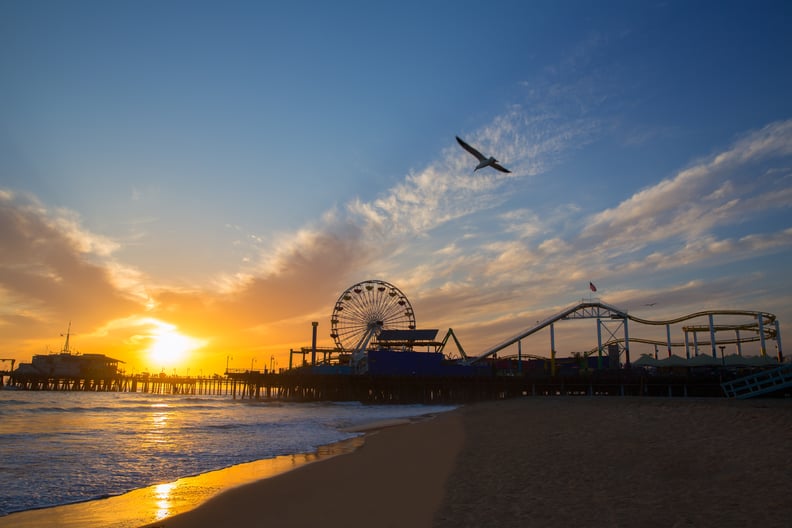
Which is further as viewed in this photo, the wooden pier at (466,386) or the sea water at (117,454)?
the wooden pier at (466,386)

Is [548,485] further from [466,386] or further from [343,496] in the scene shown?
[466,386]

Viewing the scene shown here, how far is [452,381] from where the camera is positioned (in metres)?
60.6

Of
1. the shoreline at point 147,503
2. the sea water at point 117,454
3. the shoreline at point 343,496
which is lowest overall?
the sea water at point 117,454

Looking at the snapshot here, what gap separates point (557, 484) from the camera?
8477 mm

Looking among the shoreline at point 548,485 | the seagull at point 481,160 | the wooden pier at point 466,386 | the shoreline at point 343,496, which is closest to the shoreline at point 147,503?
the shoreline at point 548,485

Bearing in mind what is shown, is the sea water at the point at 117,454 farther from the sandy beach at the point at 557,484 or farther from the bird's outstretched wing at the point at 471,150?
the bird's outstretched wing at the point at 471,150

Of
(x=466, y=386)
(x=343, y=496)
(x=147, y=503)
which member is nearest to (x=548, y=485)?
(x=343, y=496)

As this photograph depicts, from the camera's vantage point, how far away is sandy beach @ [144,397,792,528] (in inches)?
263

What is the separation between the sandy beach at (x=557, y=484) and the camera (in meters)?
6.68

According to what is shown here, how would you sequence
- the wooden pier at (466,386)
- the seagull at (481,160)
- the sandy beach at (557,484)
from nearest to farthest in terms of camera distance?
the sandy beach at (557,484)
the seagull at (481,160)
the wooden pier at (466,386)

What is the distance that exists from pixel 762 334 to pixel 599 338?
719 inches

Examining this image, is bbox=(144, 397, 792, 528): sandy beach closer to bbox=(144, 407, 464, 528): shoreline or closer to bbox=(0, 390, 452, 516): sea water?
bbox=(144, 407, 464, 528): shoreline

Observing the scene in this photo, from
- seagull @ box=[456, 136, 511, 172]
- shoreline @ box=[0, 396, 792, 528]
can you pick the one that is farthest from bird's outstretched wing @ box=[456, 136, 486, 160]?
shoreline @ box=[0, 396, 792, 528]

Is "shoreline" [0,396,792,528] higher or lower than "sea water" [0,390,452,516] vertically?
higher
